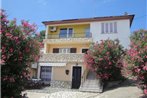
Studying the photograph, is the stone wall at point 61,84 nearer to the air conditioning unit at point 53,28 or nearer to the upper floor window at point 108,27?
the upper floor window at point 108,27

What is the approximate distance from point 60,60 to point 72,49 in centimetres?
762

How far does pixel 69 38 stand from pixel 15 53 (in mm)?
33128

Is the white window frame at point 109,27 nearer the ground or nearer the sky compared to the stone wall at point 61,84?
nearer the sky

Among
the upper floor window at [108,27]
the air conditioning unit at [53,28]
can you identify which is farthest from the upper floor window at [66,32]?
the upper floor window at [108,27]

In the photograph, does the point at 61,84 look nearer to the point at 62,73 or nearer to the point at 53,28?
the point at 62,73

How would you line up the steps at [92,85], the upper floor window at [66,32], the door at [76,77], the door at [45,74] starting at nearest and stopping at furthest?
the steps at [92,85] < the door at [76,77] < the door at [45,74] < the upper floor window at [66,32]

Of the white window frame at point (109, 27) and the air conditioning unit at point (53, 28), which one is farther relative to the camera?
the air conditioning unit at point (53, 28)

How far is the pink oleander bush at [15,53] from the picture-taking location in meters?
10.2

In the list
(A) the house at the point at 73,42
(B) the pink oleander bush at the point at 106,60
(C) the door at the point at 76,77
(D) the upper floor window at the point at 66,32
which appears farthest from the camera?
(D) the upper floor window at the point at 66,32

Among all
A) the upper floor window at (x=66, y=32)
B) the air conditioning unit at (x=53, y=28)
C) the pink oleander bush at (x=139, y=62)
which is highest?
the air conditioning unit at (x=53, y=28)

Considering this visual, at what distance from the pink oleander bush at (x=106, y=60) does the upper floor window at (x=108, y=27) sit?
1174cm

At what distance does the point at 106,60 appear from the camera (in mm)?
28656

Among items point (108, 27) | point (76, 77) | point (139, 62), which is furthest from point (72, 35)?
point (139, 62)

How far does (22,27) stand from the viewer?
37.3ft
